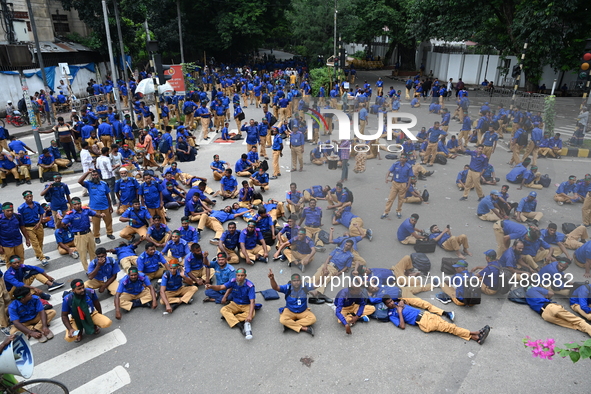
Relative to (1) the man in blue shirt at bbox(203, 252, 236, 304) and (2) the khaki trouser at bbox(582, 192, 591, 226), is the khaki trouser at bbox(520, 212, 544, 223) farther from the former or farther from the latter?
(1) the man in blue shirt at bbox(203, 252, 236, 304)

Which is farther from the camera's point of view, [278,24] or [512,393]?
[278,24]

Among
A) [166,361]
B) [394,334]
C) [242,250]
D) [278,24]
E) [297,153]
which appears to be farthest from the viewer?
[278,24]

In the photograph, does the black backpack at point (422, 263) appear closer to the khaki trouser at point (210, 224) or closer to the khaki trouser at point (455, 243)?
the khaki trouser at point (455, 243)

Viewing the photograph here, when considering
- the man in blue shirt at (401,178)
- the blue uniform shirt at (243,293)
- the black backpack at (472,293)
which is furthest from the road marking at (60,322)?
the man in blue shirt at (401,178)

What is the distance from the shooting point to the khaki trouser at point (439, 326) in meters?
6.29

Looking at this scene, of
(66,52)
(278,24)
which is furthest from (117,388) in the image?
(278,24)

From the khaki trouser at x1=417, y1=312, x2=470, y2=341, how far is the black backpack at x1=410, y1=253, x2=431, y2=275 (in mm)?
1474

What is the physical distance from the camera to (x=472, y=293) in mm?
7000

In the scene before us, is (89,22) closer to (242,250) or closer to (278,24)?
(278,24)

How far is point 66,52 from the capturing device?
28.1 metres

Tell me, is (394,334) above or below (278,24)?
below

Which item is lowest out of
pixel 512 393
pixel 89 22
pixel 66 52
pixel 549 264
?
pixel 512 393

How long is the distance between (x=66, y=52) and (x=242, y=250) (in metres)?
26.9

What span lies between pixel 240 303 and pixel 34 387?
2.89 metres
